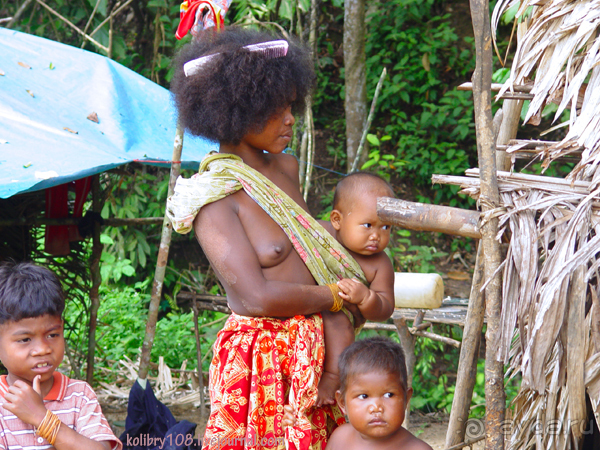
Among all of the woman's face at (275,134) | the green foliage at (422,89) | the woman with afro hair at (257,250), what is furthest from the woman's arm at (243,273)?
the green foliage at (422,89)

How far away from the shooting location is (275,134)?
1893mm

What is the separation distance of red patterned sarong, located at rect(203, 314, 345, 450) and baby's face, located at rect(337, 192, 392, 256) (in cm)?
29

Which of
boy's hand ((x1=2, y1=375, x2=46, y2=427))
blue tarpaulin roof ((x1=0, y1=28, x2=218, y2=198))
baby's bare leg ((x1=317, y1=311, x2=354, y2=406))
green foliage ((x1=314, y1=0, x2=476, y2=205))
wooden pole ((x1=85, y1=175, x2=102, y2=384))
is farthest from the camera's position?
green foliage ((x1=314, y1=0, x2=476, y2=205))

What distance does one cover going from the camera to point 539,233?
1689 millimetres

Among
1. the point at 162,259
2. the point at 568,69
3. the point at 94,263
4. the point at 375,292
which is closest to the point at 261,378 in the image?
the point at 375,292

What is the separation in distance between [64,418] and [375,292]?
1.01 m

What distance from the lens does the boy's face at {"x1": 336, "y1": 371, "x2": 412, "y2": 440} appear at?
5.70 ft

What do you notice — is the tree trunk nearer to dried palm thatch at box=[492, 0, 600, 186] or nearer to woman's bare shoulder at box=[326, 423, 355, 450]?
dried palm thatch at box=[492, 0, 600, 186]

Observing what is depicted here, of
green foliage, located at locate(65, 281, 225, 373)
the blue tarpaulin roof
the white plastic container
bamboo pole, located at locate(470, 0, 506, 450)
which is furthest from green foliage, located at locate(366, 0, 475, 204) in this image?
bamboo pole, located at locate(470, 0, 506, 450)

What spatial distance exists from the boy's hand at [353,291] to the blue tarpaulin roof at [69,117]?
989mm

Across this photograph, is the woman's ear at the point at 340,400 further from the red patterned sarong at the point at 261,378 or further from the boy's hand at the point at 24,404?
the boy's hand at the point at 24,404

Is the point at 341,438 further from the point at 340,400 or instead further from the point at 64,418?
the point at 64,418

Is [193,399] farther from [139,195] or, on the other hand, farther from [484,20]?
[484,20]

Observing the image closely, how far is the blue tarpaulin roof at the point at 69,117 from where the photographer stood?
2.54m
